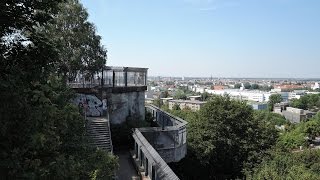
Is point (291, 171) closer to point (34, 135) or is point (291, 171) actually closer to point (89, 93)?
point (89, 93)

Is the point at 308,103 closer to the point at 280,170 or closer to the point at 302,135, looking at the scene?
the point at 302,135

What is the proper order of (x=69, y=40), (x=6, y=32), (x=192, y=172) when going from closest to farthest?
(x=6, y=32) → (x=69, y=40) → (x=192, y=172)

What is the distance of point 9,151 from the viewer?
655 centimetres

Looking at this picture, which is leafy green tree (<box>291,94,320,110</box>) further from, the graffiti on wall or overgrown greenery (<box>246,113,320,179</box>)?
the graffiti on wall

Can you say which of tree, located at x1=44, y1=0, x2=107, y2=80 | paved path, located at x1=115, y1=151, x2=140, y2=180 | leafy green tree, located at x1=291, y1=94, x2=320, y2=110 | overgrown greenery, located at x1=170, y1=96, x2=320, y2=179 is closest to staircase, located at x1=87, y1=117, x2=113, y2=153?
paved path, located at x1=115, y1=151, x2=140, y2=180

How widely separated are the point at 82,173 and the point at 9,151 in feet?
7.46

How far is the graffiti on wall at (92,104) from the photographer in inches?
921

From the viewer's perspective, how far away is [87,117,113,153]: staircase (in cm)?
2000

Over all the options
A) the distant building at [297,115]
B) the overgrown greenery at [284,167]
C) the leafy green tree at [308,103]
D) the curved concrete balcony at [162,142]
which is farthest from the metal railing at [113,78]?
the leafy green tree at [308,103]

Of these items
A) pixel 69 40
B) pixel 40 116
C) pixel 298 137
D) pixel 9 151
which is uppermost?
pixel 69 40

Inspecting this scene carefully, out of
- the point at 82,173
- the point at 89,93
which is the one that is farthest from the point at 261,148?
the point at 82,173

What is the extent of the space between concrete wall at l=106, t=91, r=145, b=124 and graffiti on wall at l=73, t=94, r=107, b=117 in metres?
0.59

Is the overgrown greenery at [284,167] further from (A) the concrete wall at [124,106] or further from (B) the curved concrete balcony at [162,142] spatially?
(A) the concrete wall at [124,106]

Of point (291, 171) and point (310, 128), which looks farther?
point (310, 128)
